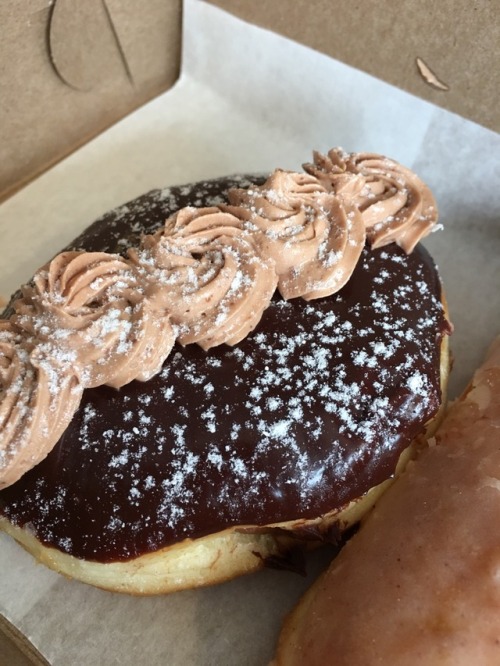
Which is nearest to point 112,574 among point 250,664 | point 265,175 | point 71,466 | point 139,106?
point 71,466

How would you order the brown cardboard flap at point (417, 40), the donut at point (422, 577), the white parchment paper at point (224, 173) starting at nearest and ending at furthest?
the donut at point (422, 577)
the white parchment paper at point (224, 173)
the brown cardboard flap at point (417, 40)

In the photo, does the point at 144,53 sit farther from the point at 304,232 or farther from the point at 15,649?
the point at 15,649

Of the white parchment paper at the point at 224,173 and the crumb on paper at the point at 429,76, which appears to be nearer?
the white parchment paper at the point at 224,173

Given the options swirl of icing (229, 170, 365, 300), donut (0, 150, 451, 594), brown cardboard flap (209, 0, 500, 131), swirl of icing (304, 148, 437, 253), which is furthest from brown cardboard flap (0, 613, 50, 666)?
brown cardboard flap (209, 0, 500, 131)

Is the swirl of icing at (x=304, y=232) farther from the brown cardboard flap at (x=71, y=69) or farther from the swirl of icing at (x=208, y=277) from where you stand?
the brown cardboard flap at (x=71, y=69)

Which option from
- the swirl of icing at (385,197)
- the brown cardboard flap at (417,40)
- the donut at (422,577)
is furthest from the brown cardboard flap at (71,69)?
the donut at (422,577)

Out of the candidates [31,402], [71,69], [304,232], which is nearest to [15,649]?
[31,402]

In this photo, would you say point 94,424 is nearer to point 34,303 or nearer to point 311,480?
point 34,303
